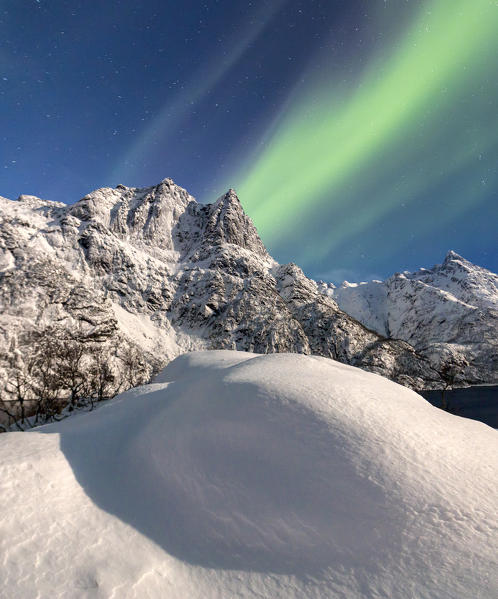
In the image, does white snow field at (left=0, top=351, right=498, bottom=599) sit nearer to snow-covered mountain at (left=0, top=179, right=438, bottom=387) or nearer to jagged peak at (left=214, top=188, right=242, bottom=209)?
snow-covered mountain at (left=0, top=179, right=438, bottom=387)

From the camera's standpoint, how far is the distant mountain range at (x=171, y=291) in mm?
89312

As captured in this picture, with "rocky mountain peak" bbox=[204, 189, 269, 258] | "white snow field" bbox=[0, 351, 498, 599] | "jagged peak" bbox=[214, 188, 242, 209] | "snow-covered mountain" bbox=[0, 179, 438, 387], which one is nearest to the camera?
"white snow field" bbox=[0, 351, 498, 599]

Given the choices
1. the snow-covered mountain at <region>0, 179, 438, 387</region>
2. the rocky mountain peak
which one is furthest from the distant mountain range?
the rocky mountain peak

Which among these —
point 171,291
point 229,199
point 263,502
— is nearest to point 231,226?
point 229,199

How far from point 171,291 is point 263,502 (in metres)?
129

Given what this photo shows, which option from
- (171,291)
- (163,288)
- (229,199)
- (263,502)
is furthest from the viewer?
(229,199)

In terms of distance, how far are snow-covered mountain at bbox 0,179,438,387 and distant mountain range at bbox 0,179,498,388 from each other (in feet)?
1.50

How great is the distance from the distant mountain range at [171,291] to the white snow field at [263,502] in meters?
77.3

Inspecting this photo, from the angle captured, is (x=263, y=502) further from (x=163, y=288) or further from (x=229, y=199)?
(x=229, y=199)

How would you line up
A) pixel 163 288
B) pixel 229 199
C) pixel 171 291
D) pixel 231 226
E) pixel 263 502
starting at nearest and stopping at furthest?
1. pixel 263 502
2. pixel 163 288
3. pixel 171 291
4. pixel 231 226
5. pixel 229 199

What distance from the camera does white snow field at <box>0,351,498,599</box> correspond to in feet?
13.5

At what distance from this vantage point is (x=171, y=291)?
129000 millimetres

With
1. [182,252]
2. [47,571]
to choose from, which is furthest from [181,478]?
[182,252]

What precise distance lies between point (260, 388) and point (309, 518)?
307 cm
